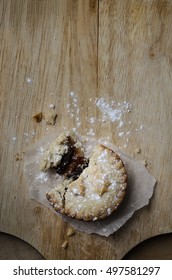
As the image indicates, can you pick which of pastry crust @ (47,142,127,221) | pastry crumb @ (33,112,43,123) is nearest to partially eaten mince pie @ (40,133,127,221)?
pastry crust @ (47,142,127,221)

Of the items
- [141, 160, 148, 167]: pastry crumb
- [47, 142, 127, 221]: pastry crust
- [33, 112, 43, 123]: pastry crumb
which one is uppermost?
[33, 112, 43, 123]: pastry crumb

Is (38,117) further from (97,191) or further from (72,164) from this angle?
(97,191)

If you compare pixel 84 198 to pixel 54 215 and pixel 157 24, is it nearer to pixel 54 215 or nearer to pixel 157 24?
pixel 54 215

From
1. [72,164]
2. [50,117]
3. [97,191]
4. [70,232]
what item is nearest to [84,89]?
[50,117]

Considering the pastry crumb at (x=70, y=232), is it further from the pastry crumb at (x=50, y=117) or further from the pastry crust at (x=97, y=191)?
the pastry crumb at (x=50, y=117)

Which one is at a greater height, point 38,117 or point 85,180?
point 38,117

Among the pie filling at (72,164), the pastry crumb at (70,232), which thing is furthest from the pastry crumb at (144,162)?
the pastry crumb at (70,232)

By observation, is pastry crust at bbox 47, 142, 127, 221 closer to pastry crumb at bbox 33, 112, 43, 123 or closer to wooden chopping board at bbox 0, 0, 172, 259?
wooden chopping board at bbox 0, 0, 172, 259

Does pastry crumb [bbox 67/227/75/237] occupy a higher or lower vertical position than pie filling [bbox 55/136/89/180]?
lower
